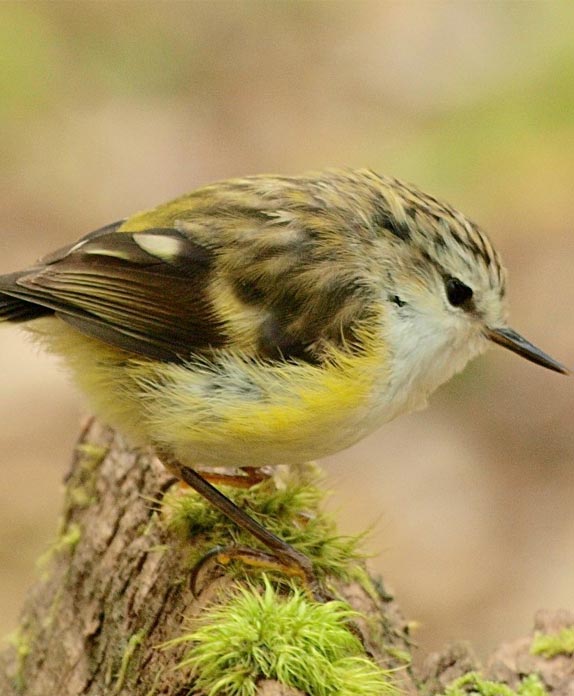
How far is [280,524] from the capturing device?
3.85 metres

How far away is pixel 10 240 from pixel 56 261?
471cm

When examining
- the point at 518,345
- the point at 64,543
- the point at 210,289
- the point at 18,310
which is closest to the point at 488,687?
the point at 518,345

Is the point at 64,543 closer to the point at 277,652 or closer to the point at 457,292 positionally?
the point at 277,652

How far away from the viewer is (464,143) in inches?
366

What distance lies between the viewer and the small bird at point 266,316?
363cm

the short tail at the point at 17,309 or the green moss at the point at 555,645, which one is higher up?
the short tail at the point at 17,309

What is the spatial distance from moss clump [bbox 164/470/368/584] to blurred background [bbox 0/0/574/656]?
99 centimetres

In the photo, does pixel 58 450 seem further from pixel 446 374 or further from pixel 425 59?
pixel 425 59

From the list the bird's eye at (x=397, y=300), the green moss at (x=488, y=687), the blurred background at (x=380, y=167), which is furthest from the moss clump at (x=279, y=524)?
the blurred background at (x=380, y=167)

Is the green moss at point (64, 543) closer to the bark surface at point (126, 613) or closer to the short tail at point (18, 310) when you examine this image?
the bark surface at point (126, 613)

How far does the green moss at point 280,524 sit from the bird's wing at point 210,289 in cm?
51

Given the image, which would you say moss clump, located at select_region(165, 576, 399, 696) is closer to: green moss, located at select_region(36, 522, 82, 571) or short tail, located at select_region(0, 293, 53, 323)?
green moss, located at select_region(36, 522, 82, 571)

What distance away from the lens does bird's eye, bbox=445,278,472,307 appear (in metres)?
3.87

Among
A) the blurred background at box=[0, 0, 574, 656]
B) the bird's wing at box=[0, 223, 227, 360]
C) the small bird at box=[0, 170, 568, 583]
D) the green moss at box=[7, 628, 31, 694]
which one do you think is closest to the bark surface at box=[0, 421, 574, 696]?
the green moss at box=[7, 628, 31, 694]
